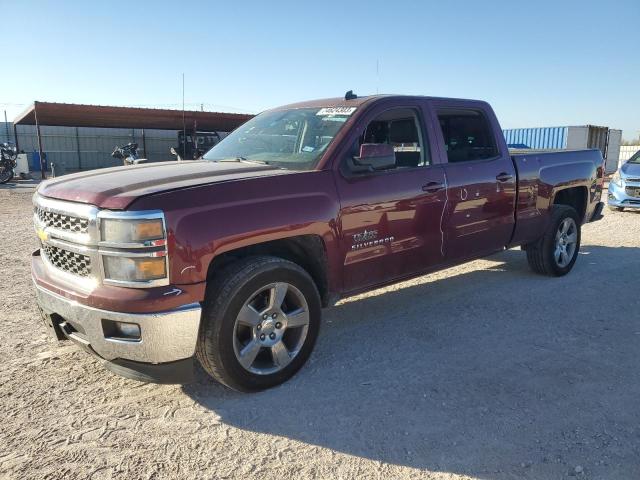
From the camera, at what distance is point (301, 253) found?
140 inches

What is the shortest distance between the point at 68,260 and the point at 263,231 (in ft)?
4.03

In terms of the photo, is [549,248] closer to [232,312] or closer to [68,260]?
[232,312]

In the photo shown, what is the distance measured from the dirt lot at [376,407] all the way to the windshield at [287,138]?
1544 mm

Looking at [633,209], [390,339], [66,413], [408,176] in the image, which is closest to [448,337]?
[390,339]

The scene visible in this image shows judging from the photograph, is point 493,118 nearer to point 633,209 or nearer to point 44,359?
point 44,359

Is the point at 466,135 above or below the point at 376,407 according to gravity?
above

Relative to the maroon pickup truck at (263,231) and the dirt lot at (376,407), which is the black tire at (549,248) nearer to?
the maroon pickup truck at (263,231)

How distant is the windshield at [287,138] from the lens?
12.5 ft

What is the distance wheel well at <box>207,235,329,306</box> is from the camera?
131 inches

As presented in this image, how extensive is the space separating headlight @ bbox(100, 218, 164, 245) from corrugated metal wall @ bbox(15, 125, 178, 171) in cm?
2909

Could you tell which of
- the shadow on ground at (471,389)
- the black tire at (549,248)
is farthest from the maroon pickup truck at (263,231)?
the black tire at (549,248)

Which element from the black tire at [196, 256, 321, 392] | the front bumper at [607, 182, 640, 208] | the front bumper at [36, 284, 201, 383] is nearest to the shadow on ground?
the black tire at [196, 256, 321, 392]

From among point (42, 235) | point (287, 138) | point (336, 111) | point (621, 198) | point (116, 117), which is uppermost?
point (116, 117)

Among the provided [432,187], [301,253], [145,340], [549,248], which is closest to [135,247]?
[145,340]
